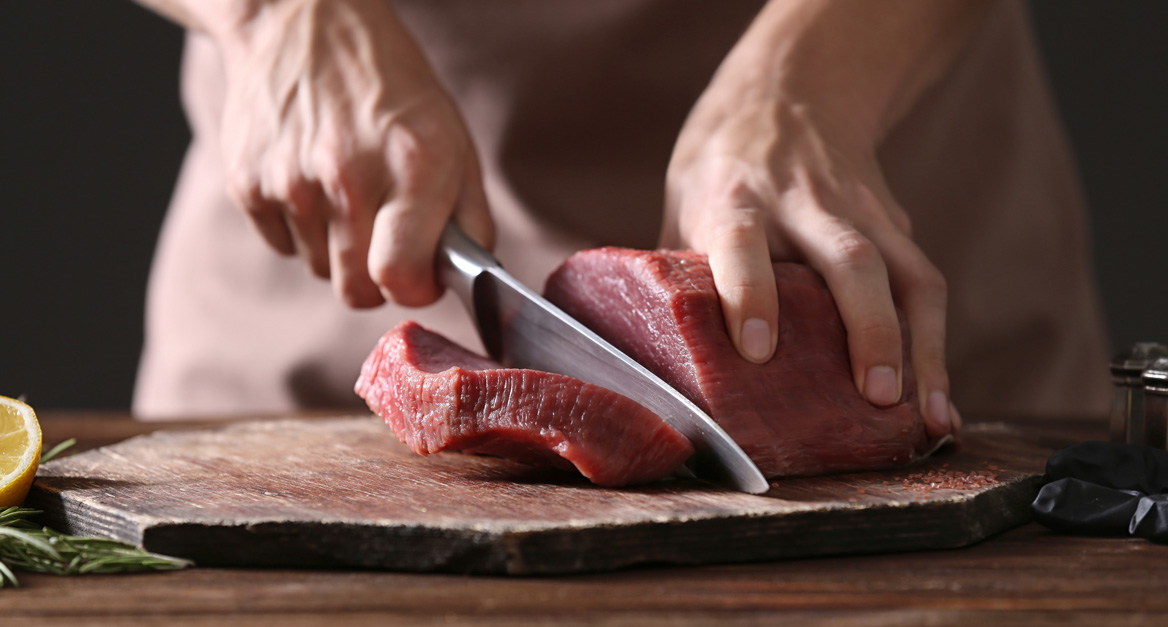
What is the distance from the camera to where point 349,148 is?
2.23m

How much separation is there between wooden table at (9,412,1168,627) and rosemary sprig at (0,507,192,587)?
0.06ft

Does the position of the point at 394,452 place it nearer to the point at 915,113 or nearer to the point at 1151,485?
the point at 1151,485

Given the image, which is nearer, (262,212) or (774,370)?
(774,370)

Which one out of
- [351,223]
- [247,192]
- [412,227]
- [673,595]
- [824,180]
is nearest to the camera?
[673,595]

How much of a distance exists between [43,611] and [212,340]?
200 centimetres

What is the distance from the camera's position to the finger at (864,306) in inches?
70.5

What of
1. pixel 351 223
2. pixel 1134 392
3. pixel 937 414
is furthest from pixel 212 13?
pixel 1134 392

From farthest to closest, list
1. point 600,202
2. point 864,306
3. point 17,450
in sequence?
point 600,202, point 864,306, point 17,450

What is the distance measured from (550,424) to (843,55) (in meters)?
1.18

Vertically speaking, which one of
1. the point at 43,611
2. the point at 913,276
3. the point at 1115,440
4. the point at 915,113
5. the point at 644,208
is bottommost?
the point at 43,611

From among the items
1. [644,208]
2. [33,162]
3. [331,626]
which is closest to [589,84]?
[644,208]

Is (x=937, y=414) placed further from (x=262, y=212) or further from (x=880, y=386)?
(x=262, y=212)

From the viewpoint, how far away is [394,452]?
1986mm

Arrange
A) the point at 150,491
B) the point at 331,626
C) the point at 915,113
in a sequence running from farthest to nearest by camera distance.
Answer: the point at 915,113 < the point at 150,491 < the point at 331,626
